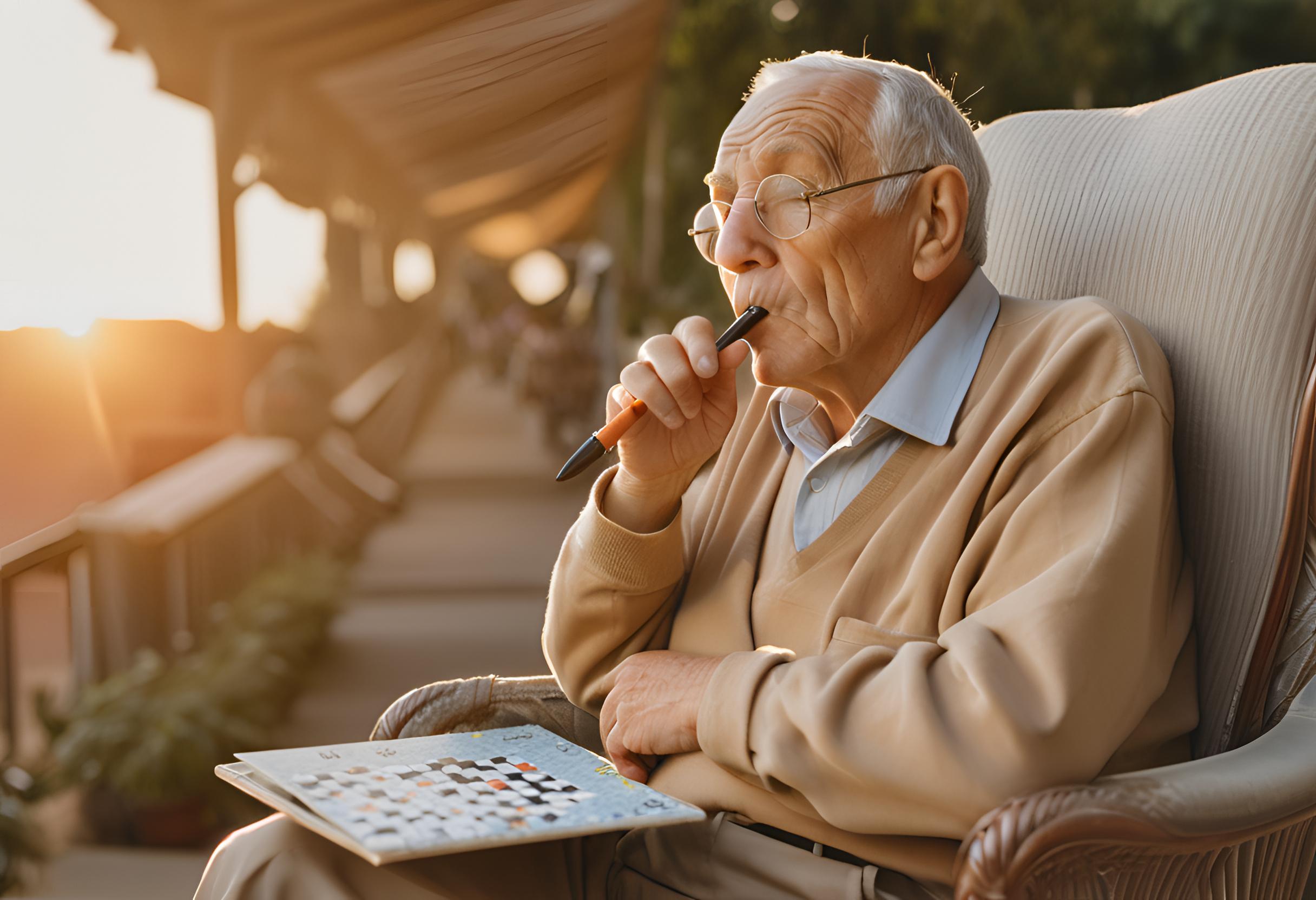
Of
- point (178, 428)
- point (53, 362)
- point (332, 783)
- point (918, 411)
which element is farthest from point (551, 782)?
point (178, 428)

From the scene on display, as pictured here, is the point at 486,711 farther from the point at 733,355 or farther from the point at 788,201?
the point at 788,201

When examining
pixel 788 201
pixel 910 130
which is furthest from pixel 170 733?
pixel 910 130

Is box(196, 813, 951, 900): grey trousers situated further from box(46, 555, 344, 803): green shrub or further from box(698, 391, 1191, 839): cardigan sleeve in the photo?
box(46, 555, 344, 803): green shrub

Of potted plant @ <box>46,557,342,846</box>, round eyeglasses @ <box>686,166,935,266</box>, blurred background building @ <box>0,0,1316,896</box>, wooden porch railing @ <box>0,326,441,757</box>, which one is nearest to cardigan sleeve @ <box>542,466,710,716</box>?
round eyeglasses @ <box>686,166,935,266</box>

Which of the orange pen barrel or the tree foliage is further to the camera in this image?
the tree foliage

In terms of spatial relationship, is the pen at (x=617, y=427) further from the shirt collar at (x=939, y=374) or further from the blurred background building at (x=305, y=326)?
the blurred background building at (x=305, y=326)

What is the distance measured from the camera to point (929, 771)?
0.92 m

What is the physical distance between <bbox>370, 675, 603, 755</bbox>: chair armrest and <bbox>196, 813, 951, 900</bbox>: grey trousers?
19 centimetres

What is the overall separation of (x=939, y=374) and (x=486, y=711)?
27.6 inches

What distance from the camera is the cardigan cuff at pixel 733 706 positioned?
104 centimetres

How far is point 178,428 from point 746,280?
2.05m

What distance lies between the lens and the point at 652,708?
121 cm

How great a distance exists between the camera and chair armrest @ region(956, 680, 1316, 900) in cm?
82

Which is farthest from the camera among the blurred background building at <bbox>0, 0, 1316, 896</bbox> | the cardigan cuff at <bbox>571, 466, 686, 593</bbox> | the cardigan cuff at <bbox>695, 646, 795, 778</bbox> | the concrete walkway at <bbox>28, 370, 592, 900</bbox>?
the concrete walkway at <bbox>28, 370, 592, 900</bbox>
